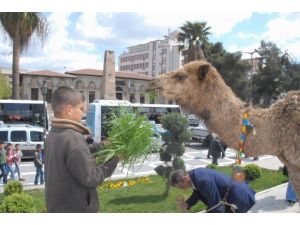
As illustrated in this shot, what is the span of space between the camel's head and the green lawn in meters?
5.08

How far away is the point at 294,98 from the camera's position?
3100mm

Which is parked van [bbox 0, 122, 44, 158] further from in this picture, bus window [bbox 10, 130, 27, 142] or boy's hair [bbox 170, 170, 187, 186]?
boy's hair [bbox 170, 170, 187, 186]

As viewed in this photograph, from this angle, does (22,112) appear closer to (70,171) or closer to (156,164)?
(156,164)

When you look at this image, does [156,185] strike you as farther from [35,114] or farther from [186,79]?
[35,114]

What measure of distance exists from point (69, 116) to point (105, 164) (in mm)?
423

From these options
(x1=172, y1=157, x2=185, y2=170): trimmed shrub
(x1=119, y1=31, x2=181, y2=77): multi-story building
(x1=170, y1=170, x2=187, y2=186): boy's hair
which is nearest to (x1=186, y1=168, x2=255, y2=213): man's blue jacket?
(x1=170, y1=170, x2=187, y2=186): boy's hair

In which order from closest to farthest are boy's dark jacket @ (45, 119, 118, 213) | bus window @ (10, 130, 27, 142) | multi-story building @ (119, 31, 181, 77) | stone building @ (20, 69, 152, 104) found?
boy's dark jacket @ (45, 119, 118, 213) < bus window @ (10, 130, 27, 142) < stone building @ (20, 69, 152, 104) < multi-story building @ (119, 31, 181, 77)

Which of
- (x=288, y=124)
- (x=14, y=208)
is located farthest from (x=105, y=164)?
(x=14, y=208)

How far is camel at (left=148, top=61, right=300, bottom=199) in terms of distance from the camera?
3.06 m

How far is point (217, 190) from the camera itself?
4395mm

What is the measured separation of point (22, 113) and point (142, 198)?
16660mm

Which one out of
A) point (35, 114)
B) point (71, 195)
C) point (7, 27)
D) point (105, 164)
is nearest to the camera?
point (71, 195)

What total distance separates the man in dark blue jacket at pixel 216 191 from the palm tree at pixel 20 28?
17.5 metres

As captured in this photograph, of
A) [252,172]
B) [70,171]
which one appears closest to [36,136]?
[252,172]
